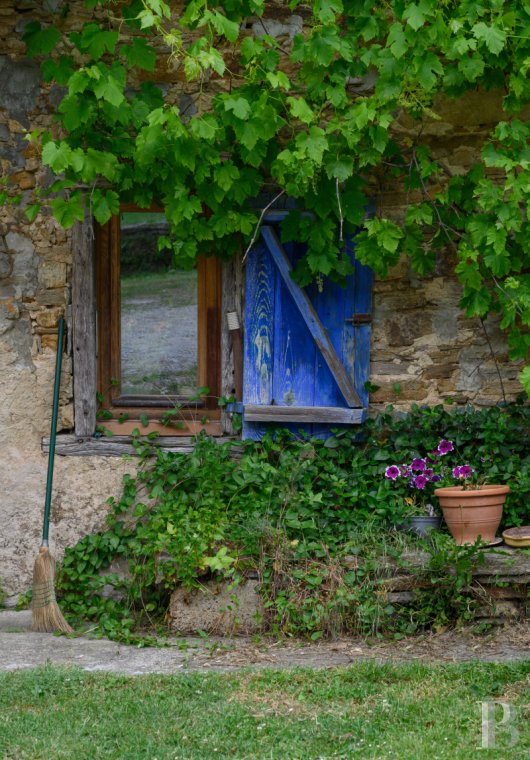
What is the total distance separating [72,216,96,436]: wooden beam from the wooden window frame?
0.41 ft

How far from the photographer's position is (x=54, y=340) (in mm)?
5363

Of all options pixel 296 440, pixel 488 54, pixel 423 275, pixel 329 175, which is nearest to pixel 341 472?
pixel 296 440

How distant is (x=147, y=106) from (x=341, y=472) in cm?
214

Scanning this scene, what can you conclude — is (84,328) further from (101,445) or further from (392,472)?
(392,472)

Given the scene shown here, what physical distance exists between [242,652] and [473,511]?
132cm

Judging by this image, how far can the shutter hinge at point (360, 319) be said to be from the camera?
206 inches

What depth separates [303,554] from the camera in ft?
15.4

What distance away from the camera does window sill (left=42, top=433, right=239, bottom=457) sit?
5383mm

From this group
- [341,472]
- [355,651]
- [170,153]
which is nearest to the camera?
[355,651]

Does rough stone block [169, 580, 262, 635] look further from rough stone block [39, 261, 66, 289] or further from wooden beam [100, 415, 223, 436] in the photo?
rough stone block [39, 261, 66, 289]

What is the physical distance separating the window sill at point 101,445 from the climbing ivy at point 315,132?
1.06 m

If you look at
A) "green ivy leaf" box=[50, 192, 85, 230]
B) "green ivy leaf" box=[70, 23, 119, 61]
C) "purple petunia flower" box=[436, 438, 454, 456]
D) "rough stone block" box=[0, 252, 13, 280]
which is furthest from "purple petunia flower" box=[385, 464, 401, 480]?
"green ivy leaf" box=[70, 23, 119, 61]

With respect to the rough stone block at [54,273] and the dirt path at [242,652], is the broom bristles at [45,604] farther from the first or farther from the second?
the rough stone block at [54,273]

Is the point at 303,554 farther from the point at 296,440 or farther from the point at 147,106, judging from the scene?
the point at 147,106
